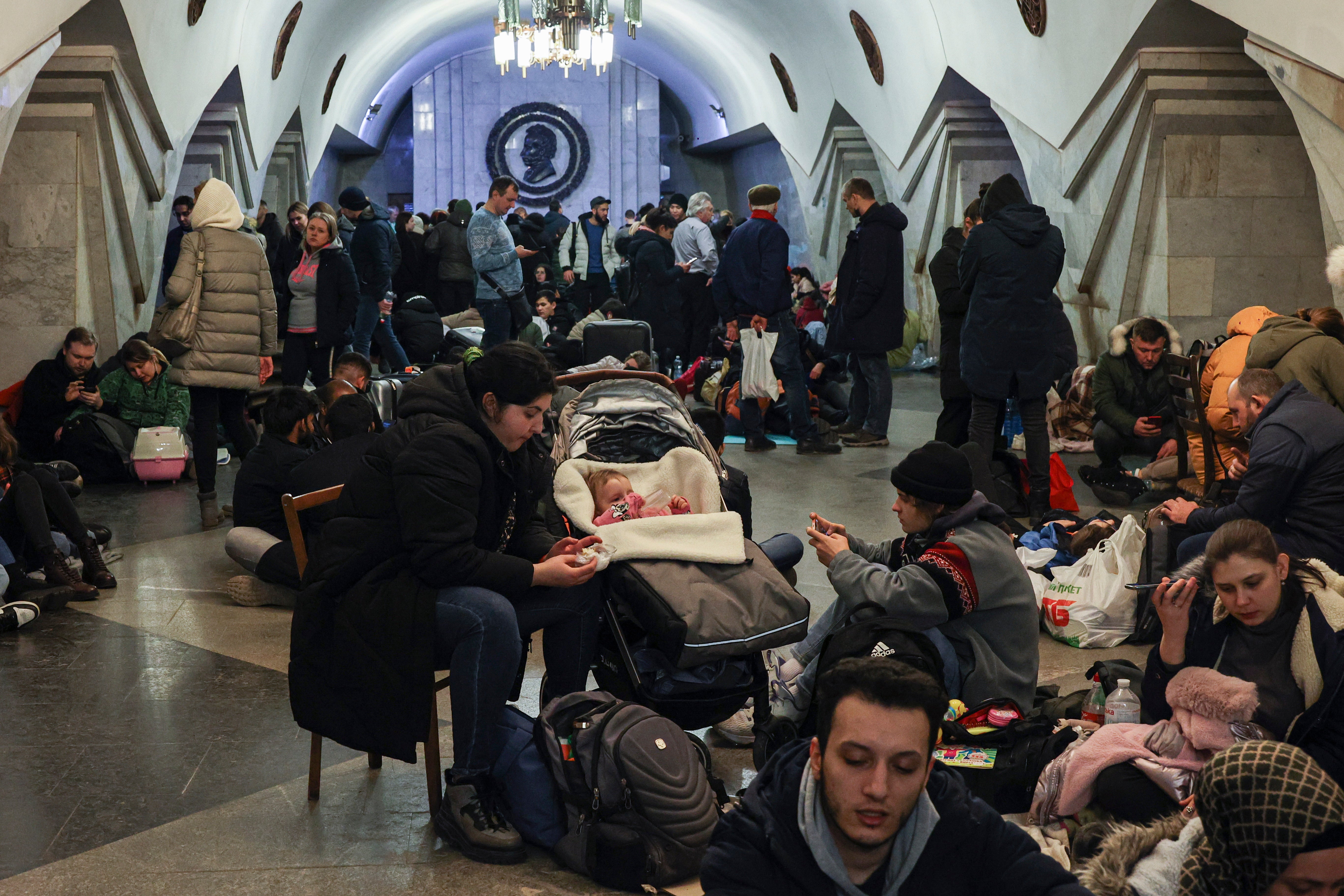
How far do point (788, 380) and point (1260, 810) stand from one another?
660 centimetres

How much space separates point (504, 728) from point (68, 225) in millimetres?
6629

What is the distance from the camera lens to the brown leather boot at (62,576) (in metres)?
5.03

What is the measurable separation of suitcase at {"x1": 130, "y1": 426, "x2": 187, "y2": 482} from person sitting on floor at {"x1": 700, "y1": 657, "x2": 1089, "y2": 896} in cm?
615

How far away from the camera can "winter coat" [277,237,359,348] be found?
25.4 feet

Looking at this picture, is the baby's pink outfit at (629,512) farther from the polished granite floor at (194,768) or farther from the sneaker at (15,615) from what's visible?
the sneaker at (15,615)

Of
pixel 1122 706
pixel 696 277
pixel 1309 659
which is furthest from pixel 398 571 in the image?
pixel 696 277

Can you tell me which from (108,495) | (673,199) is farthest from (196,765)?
(673,199)

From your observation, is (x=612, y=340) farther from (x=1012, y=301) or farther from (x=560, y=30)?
(x=560, y=30)

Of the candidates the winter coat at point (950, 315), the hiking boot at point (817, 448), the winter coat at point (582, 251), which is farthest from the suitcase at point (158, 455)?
the winter coat at point (582, 251)

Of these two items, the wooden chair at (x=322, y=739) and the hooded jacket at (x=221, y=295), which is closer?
the wooden chair at (x=322, y=739)

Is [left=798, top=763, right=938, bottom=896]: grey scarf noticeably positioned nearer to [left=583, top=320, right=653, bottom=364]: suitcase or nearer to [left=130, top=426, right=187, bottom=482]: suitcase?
[left=130, top=426, right=187, bottom=482]: suitcase

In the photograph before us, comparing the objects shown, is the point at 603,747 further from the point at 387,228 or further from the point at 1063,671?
the point at 387,228

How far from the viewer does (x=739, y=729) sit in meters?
3.74

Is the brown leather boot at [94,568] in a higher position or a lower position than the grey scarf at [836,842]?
lower
